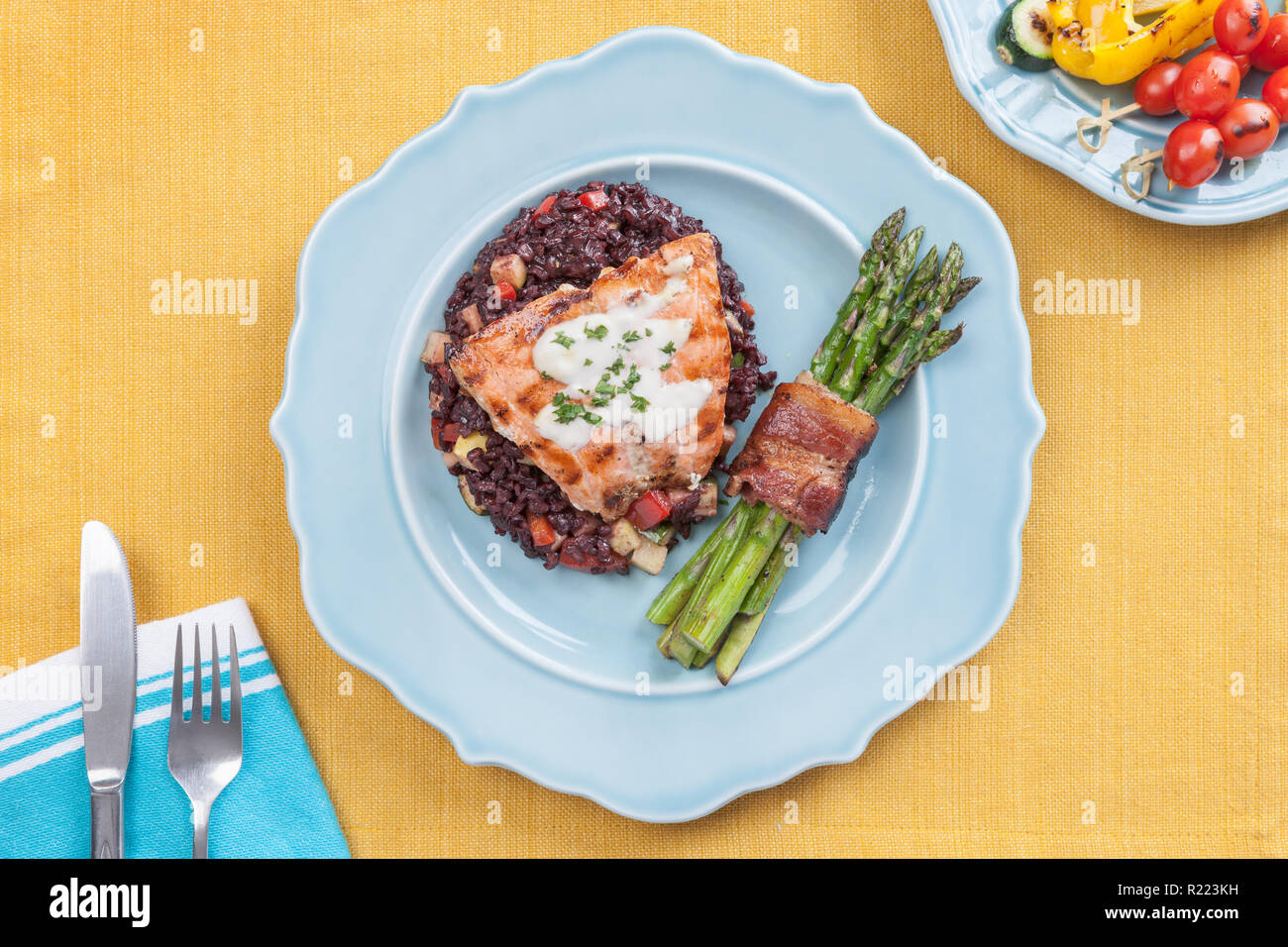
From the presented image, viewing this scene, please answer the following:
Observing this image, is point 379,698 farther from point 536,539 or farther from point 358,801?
A: point 536,539

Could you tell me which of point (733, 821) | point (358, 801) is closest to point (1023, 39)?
point (733, 821)

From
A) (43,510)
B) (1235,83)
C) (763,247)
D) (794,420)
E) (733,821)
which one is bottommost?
(733,821)

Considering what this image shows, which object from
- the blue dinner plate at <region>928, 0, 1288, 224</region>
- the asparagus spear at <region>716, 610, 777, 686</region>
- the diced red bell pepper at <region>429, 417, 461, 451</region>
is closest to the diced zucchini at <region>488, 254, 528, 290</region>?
the diced red bell pepper at <region>429, 417, 461, 451</region>

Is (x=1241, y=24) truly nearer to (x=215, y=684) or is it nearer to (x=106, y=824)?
(x=215, y=684)

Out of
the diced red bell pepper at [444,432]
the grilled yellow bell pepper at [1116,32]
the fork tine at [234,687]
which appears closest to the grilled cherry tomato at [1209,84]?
the grilled yellow bell pepper at [1116,32]

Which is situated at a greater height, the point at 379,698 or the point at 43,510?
the point at 43,510

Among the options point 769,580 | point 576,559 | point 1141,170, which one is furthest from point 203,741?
point 1141,170

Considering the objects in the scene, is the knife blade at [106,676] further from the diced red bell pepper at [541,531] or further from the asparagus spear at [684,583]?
the asparagus spear at [684,583]

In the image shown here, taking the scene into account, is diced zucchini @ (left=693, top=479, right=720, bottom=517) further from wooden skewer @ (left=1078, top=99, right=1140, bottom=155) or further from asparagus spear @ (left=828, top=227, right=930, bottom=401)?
wooden skewer @ (left=1078, top=99, right=1140, bottom=155)
